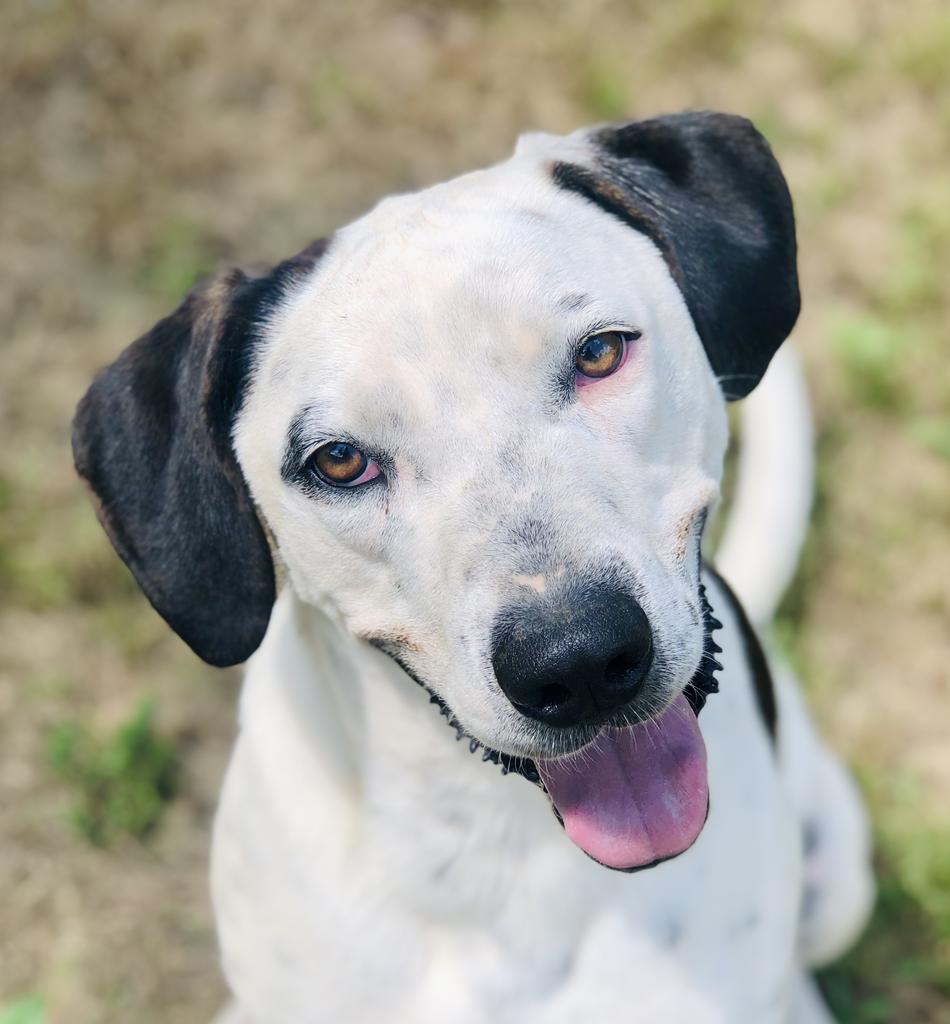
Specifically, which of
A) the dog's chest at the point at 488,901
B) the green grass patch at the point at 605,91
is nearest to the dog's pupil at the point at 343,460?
the dog's chest at the point at 488,901

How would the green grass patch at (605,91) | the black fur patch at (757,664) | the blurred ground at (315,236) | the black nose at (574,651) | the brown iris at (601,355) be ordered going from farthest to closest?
the green grass patch at (605,91) < the blurred ground at (315,236) < the black fur patch at (757,664) < the brown iris at (601,355) < the black nose at (574,651)

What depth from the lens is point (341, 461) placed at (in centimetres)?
255

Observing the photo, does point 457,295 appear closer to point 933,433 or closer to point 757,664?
point 757,664

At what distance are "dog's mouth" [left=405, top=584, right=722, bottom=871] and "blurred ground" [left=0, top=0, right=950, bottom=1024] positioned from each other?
214 cm

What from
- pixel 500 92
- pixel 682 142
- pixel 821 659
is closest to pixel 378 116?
pixel 500 92

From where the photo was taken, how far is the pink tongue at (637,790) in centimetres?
264

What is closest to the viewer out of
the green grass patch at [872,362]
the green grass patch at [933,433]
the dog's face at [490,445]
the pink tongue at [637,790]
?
the dog's face at [490,445]

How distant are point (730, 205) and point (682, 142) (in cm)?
17

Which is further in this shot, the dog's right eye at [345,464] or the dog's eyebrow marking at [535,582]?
the dog's right eye at [345,464]

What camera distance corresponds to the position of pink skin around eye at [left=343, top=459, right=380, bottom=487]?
8.34 feet

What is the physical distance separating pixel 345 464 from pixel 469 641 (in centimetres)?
43

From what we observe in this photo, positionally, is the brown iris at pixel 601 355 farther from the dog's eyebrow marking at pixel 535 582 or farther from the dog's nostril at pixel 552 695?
the dog's nostril at pixel 552 695

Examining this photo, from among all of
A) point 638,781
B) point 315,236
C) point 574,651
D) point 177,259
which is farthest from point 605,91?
point 574,651

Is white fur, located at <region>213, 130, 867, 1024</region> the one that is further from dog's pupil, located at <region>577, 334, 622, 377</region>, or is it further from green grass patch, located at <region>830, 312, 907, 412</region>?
green grass patch, located at <region>830, 312, 907, 412</region>
